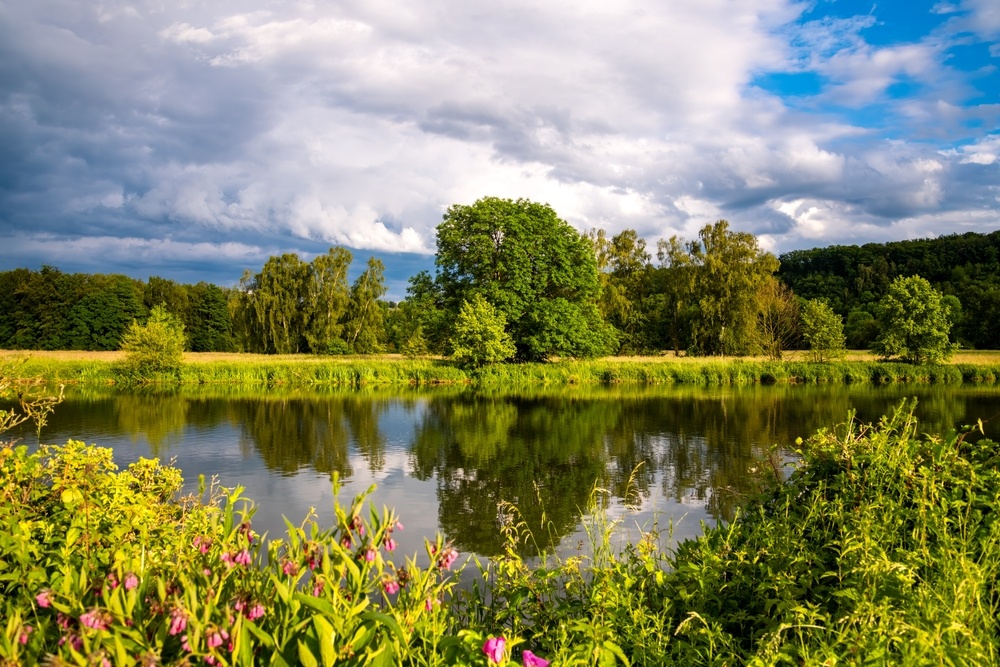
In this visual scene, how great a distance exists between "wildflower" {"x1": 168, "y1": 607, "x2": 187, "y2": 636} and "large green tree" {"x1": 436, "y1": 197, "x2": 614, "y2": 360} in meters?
35.0

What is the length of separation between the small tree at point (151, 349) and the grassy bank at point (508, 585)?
31.1m

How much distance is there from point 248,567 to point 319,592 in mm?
299

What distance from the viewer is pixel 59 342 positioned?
6228 cm

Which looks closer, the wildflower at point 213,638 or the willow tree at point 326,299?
the wildflower at point 213,638

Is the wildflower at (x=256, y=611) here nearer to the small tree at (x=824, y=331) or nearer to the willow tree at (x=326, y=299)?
the small tree at (x=824, y=331)

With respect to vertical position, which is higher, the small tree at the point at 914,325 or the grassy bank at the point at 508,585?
the small tree at the point at 914,325

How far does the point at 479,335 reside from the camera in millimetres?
34344

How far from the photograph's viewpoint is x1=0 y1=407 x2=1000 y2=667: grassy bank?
2033 millimetres

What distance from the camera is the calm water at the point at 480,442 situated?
9.73 metres

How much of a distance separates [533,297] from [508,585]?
33.7 meters

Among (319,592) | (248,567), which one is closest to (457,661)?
(319,592)

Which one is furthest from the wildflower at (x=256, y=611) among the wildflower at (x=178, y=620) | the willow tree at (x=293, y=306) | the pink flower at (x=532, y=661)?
the willow tree at (x=293, y=306)

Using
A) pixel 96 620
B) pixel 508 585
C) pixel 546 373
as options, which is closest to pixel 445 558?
pixel 96 620

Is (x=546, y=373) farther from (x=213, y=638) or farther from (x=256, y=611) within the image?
(x=213, y=638)
